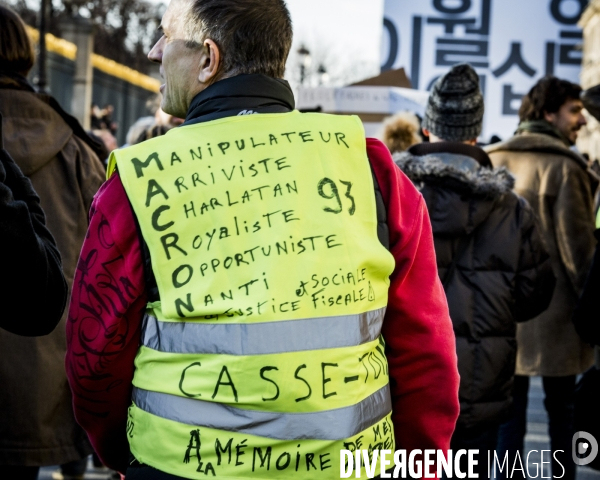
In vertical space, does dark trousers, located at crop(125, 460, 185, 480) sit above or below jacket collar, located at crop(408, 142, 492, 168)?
below

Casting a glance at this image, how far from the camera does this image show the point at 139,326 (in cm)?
189

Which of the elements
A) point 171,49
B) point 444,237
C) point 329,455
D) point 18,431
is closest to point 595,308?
point 444,237

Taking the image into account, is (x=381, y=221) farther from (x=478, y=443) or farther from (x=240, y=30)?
(x=478, y=443)

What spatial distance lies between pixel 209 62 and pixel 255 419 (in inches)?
31.7

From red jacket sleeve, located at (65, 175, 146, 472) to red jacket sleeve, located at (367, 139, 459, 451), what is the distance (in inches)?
23.8

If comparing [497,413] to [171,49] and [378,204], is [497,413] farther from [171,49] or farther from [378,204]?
[171,49]

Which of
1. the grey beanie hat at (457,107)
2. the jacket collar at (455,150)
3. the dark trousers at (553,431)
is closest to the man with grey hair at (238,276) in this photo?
the jacket collar at (455,150)

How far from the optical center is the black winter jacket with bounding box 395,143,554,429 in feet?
11.1

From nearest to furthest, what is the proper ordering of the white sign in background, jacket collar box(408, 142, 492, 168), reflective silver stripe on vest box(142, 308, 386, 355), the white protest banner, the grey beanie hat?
Answer: reflective silver stripe on vest box(142, 308, 386, 355), jacket collar box(408, 142, 492, 168), the grey beanie hat, the white protest banner, the white sign in background

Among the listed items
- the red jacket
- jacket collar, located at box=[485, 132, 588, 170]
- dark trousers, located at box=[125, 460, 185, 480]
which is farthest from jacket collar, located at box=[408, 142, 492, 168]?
dark trousers, located at box=[125, 460, 185, 480]

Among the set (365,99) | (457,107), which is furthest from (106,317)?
(365,99)

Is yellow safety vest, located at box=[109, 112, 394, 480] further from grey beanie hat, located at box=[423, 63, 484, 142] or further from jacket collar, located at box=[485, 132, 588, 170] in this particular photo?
jacket collar, located at box=[485, 132, 588, 170]

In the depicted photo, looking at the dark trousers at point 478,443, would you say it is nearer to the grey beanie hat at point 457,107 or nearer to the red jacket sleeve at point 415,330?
the grey beanie hat at point 457,107

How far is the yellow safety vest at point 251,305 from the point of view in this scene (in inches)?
68.8
